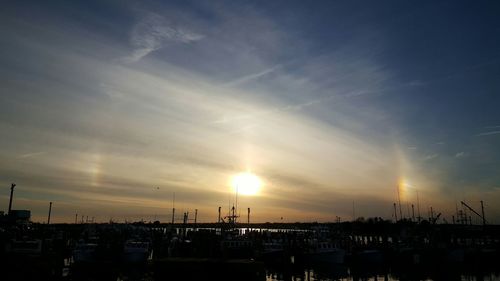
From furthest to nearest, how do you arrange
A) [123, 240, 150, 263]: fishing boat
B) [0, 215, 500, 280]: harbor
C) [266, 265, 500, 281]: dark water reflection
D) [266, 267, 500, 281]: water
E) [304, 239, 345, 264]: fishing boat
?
1. [304, 239, 345, 264]: fishing boat
2. [123, 240, 150, 263]: fishing boat
3. [266, 265, 500, 281]: dark water reflection
4. [266, 267, 500, 281]: water
5. [0, 215, 500, 280]: harbor

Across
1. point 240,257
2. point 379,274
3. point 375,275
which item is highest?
point 240,257

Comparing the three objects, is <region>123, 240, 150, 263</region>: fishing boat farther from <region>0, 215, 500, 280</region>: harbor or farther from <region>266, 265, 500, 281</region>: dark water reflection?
<region>266, 265, 500, 281</region>: dark water reflection

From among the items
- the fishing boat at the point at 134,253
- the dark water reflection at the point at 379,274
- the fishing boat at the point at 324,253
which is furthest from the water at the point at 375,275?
the fishing boat at the point at 134,253

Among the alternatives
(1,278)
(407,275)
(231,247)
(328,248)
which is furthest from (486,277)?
(1,278)

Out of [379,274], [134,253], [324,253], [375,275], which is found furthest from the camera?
[324,253]

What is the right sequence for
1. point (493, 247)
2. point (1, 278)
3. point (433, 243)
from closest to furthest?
point (1, 278) → point (433, 243) → point (493, 247)

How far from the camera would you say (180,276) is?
1927 cm

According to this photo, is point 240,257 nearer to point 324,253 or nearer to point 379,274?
point 324,253

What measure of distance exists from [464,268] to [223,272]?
62.4 meters

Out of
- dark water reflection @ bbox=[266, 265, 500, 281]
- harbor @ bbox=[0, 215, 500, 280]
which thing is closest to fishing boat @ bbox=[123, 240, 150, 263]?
harbor @ bbox=[0, 215, 500, 280]

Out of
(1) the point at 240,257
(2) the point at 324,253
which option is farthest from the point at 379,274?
(1) the point at 240,257

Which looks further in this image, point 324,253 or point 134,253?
point 324,253

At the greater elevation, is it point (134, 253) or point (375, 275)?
point (134, 253)

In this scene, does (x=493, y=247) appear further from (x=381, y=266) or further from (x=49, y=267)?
(x=49, y=267)
